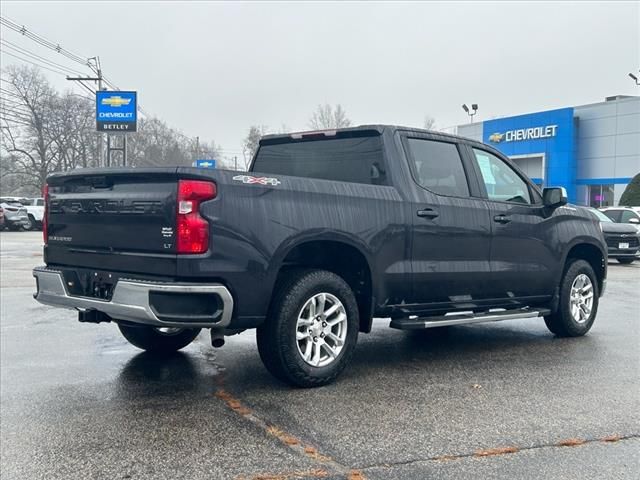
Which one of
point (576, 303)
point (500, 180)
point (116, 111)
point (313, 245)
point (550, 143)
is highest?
point (116, 111)

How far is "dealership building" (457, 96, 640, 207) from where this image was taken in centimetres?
3728

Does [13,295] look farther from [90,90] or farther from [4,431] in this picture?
[90,90]

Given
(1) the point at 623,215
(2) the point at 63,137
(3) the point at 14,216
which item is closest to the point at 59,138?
(2) the point at 63,137

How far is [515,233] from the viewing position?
6.57m

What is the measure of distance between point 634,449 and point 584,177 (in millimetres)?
38519

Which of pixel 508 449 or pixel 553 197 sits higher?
pixel 553 197

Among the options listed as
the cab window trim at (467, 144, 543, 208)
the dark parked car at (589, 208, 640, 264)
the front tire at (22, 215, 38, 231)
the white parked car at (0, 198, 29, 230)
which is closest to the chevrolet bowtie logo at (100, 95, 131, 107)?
the white parked car at (0, 198, 29, 230)

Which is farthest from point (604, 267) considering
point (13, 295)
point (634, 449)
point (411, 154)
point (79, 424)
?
point (13, 295)

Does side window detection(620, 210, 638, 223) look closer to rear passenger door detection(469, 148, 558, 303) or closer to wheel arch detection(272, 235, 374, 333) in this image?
rear passenger door detection(469, 148, 558, 303)

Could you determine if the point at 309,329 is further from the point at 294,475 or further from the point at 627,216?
the point at 627,216

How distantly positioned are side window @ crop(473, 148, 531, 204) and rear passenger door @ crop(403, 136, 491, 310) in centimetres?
28

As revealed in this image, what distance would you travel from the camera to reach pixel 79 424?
168 inches

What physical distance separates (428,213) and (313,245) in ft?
3.77

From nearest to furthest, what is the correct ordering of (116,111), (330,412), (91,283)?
(330,412)
(91,283)
(116,111)
